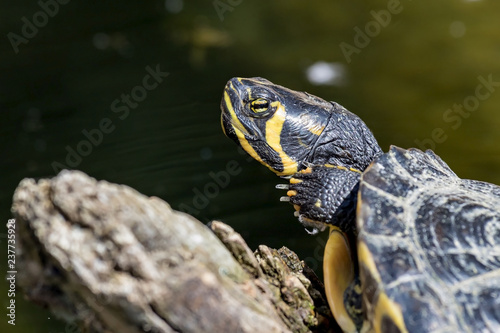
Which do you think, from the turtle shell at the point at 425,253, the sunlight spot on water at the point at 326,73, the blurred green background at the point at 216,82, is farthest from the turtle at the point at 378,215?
the sunlight spot on water at the point at 326,73

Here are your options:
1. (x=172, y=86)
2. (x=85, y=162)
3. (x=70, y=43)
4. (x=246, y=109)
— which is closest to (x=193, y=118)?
(x=172, y=86)

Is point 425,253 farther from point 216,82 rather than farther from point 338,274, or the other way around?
point 216,82

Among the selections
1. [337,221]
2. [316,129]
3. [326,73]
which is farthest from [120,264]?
[326,73]

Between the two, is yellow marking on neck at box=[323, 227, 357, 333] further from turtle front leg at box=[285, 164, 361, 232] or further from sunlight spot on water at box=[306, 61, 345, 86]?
sunlight spot on water at box=[306, 61, 345, 86]

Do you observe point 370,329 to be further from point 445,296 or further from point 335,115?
point 335,115

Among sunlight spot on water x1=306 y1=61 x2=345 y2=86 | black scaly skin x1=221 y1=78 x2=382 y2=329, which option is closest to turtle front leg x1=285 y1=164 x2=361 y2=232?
black scaly skin x1=221 y1=78 x2=382 y2=329

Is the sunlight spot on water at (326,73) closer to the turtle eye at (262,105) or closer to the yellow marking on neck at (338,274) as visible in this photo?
the turtle eye at (262,105)
